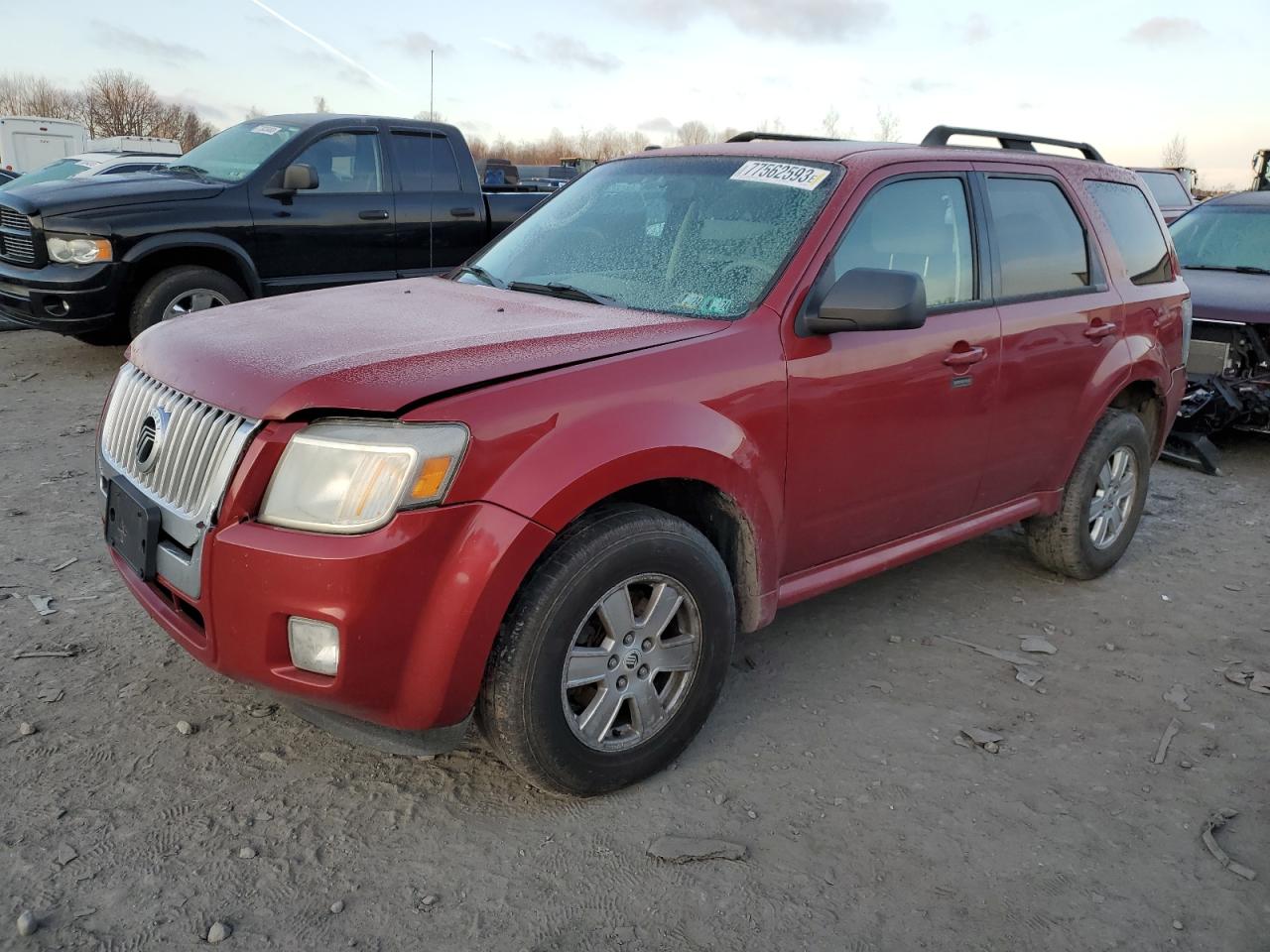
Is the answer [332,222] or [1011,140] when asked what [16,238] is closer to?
[332,222]

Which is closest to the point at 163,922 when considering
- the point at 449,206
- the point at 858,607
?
the point at 858,607

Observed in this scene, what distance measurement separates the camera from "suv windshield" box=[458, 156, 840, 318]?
3.25 meters

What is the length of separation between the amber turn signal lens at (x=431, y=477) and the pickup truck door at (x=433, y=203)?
6.51 m

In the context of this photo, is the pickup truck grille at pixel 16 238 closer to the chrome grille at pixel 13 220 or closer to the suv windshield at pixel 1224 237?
the chrome grille at pixel 13 220

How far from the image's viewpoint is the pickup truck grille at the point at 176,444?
248 cm

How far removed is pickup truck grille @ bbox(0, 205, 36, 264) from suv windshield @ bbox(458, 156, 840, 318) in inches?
195

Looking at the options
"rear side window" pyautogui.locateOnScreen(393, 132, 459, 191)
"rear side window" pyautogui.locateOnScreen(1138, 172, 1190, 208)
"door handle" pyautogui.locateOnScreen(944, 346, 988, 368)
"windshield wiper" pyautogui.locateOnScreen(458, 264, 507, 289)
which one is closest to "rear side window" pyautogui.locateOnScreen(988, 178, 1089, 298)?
"door handle" pyautogui.locateOnScreen(944, 346, 988, 368)

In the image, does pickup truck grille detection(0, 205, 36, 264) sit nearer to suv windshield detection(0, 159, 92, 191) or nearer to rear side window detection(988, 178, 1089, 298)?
suv windshield detection(0, 159, 92, 191)

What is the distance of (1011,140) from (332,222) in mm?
5430

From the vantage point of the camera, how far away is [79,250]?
23.4 ft

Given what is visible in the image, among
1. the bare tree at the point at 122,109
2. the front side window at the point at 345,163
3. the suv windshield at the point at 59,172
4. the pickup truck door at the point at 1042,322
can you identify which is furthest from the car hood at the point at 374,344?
the bare tree at the point at 122,109

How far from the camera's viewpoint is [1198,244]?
8141 millimetres

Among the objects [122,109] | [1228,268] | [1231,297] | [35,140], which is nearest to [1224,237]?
[1228,268]

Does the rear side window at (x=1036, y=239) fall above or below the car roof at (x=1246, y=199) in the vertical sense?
below
